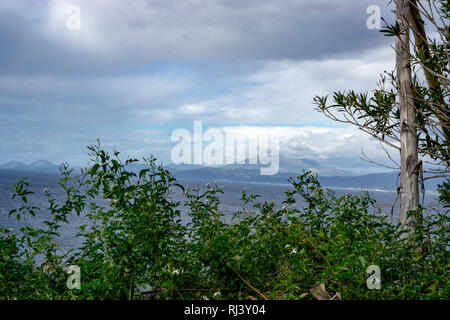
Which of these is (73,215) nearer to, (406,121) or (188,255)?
(406,121)

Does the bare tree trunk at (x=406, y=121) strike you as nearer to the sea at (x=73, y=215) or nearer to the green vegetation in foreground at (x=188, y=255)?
the sea at (x=73, y=215)

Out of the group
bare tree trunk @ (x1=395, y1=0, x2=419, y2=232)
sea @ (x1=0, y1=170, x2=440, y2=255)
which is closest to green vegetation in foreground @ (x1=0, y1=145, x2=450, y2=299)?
sea @ (x1=0, y1=170, x2=440, y2=255)

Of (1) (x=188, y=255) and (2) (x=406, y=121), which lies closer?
(1) (x=188, y=255)

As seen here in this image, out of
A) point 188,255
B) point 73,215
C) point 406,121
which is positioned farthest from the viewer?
point 73,215

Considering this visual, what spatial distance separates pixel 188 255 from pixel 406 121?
13.0 ft

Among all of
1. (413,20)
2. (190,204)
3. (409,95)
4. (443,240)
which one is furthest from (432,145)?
(190,204)

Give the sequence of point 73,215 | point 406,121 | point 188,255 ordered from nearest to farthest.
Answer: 1. point 188,255
2. point 406,121
3. point 73,215

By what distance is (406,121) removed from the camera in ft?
17.4

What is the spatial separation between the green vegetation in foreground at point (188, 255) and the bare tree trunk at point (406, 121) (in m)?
1.63

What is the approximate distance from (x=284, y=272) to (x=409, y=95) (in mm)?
3695

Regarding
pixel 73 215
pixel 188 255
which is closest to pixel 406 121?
pixel 188 255

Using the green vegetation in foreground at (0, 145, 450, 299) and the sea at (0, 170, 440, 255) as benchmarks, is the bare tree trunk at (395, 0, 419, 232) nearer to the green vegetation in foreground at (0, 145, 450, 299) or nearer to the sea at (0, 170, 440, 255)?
the sea at (0, 170, 440, 255)

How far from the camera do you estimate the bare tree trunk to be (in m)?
5.16
